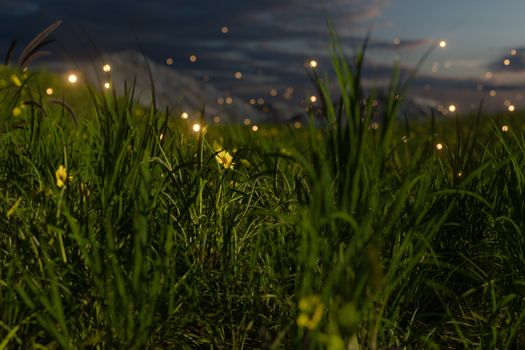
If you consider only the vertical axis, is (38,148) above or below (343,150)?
below

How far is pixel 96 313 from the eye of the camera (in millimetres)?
2016

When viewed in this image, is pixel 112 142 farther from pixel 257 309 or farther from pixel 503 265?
pixel 503 265

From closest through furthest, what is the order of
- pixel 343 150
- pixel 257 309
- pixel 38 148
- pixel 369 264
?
pixel 369 264 < pixel 343 150 < pixel 257 309 < pixel 38 148

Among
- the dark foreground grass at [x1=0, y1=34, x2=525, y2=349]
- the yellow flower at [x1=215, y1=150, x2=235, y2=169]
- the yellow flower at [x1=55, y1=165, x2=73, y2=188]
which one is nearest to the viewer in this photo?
the dark foreground grass at [x1=0, y1=34, x2=525, y2=349]

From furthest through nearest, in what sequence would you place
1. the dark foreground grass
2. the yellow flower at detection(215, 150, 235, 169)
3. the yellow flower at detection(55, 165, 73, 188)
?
the yellow flower at detection(215, 150, 235, 169) → the yellow flower at detection(55, 165, 73, 188) → the dark foreground grass

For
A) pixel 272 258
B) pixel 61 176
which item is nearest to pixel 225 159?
pixel 272 258

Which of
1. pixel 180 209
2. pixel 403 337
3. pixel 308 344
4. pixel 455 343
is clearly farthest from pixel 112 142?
pixel 455 343

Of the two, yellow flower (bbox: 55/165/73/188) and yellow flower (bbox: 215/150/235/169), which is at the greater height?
yellow flower (bbox: 55/165/73/188)

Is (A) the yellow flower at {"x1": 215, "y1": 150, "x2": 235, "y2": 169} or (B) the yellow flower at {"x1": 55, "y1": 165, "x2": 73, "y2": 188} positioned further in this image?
(A) the yellow flower at {"x1": 215, "y1": 150, "x2": 235, "y2": 169}

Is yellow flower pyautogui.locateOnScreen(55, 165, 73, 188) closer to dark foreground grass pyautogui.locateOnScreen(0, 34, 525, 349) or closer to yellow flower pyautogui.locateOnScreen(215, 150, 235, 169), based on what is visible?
dark foreground grass pyautogui.locateOnScreen(0, 34, 525, 349)

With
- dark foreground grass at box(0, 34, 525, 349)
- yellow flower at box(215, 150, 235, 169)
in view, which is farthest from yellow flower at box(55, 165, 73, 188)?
yellow flower at box(215, 150, 235, 169)

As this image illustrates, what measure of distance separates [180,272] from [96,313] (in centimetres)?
42

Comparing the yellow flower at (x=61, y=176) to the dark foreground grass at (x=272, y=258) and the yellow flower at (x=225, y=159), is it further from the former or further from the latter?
the yellow flower at (x=225, y=159)

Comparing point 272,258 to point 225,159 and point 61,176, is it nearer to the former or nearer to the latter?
point 225,159
